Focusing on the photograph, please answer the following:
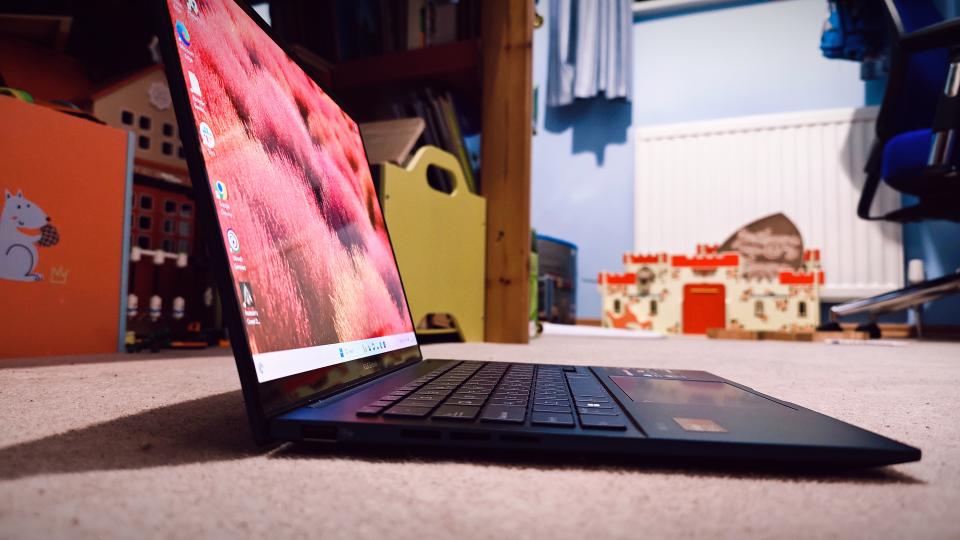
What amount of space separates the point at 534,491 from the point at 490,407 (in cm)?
8

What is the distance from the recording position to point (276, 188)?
0.38 meters

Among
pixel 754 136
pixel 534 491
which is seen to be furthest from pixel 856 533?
pixel 754 136

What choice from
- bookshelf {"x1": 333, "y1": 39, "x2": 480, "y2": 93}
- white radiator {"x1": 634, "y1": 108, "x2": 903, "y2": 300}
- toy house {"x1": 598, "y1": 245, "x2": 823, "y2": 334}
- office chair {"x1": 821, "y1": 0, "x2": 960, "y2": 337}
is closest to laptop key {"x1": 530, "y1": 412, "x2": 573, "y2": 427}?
bookshelf {"x1": 333, "y1": 39, "x2": 480, "y2": 93}

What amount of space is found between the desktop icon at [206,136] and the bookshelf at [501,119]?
1.27 metres

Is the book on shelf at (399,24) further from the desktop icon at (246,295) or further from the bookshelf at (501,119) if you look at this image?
the desktop icon at (246,295)

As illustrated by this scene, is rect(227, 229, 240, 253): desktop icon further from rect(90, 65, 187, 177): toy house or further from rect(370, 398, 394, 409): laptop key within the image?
rect(90, 65, 187, 177): toy house

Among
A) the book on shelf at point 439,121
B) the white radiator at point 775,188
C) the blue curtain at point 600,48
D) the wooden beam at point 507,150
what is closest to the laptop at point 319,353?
the wooden beam at point 507,150

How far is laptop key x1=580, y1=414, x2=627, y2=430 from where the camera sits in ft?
0.98

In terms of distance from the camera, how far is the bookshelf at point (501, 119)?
61.8 inches

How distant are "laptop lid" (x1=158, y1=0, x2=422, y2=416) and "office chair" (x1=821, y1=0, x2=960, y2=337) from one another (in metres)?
1.63

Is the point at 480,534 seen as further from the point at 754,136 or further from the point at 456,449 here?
the point at 754,136

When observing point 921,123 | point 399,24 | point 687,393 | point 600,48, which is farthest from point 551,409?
point 600,48

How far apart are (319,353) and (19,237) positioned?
2.70 ft

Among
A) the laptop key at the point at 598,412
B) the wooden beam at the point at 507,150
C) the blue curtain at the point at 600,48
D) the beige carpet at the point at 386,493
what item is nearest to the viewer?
the beige carpet at the point at 386,493
